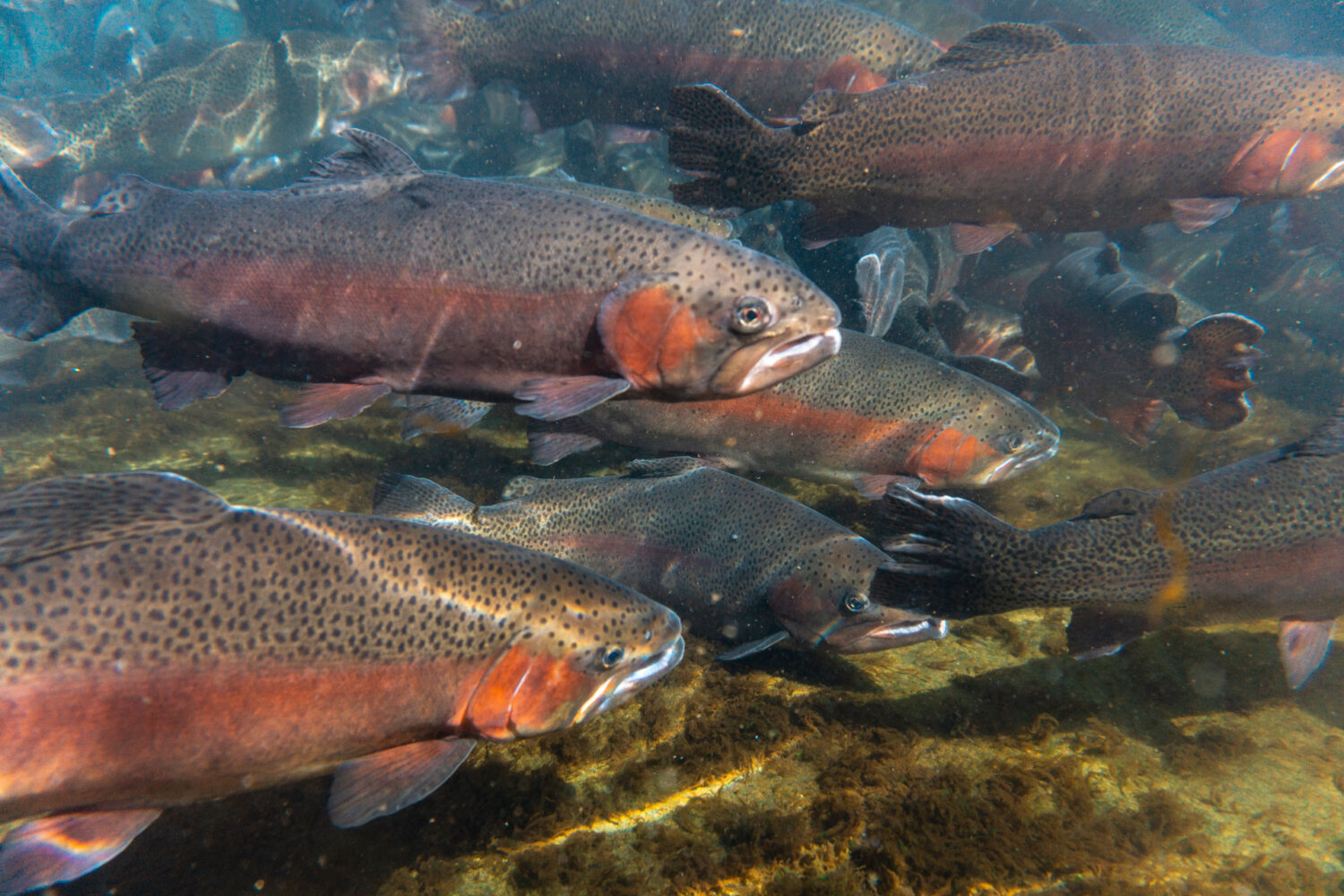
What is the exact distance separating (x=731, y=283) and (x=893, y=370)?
2.50 meters

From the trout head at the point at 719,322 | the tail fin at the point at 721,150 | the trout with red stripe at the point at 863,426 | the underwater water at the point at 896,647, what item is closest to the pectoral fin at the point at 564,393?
the trout head at the point at 719,322

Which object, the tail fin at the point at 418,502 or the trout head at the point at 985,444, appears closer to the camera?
the tail fin at the point at 418,502

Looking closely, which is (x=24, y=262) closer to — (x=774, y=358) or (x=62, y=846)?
(x=62, y=846)

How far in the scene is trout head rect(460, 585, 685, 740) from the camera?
2.37 meters

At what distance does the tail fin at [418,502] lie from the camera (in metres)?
3.79

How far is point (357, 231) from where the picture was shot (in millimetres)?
3107

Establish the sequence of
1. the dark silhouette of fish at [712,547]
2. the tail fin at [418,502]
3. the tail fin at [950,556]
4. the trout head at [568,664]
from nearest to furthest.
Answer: the trout head at [568,664]
the tail fin at [950,556]
the dark silhouette of fish at [712,547]
the tail fin at [418,502]

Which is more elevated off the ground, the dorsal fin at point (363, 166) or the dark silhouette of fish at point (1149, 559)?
the dorsal fin at point (363, 166)

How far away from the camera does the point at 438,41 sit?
818 centimetres

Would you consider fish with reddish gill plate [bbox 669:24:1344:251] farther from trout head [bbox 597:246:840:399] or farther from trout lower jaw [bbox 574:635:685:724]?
trout lower jaw [bbox 574:635:685:724]

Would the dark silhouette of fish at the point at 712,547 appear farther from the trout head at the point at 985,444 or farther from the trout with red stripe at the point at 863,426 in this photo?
the trout head at the point at 985,444

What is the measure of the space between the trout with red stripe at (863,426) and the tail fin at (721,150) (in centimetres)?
149

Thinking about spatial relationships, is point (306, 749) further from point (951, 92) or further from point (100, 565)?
point (951, 92)

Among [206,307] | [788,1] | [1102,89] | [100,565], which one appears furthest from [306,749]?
[788,1]
